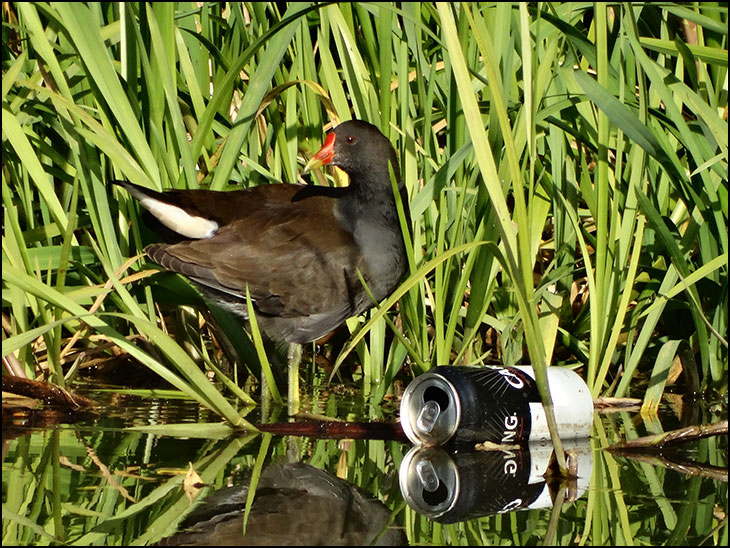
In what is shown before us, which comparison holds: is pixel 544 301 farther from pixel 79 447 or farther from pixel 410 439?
pixel 79 447

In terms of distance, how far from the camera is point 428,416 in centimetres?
255

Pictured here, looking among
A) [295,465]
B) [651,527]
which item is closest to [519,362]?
[295,465]

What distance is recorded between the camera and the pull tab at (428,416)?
2.52m

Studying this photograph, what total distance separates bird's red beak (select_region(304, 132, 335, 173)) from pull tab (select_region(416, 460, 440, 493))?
1383 mm

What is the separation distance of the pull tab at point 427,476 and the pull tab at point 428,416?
173 mm

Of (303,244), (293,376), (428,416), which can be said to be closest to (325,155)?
(303,244)

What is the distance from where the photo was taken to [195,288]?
11.1ft

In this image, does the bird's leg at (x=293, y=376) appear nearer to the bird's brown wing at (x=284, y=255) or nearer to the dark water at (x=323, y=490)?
the bird's brown wing at (x=284, y=255)

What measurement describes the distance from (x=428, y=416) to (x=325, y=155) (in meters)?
1.20

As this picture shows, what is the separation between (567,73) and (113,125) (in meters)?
1.31

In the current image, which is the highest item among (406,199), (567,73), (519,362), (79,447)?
(567,73)

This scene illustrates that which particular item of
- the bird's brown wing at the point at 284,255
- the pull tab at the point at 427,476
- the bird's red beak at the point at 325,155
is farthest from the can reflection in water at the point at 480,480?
the bird's red beak at the point at 325,155

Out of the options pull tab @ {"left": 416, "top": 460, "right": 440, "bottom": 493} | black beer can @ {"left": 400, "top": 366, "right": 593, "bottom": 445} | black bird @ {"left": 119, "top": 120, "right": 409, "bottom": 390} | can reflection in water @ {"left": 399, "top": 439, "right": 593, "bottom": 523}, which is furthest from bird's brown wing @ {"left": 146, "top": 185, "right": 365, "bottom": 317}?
pull tab @ {"left": 416, "top": 460, "right": 440, "bottom": 493}

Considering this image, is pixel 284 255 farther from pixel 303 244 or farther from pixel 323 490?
pixel 323 490
